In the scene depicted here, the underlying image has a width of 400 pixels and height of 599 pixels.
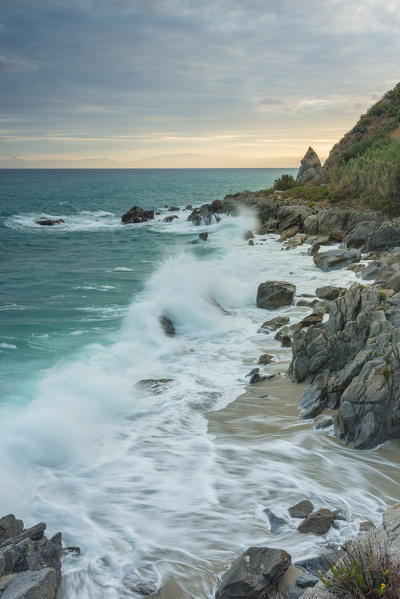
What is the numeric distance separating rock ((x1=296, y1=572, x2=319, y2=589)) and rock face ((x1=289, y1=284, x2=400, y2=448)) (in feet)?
11.4

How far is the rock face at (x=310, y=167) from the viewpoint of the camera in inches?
→ 2154

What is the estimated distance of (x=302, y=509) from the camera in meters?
6.59

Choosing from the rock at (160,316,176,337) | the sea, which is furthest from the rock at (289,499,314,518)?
the rock at (160,316,176,337)

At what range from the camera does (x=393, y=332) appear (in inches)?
370

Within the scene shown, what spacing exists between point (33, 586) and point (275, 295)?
14281mm

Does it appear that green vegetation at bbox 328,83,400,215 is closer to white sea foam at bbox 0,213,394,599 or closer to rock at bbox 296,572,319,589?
white sea foam at bbox 0,213,394,599

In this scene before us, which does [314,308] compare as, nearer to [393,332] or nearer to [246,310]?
[246,310]

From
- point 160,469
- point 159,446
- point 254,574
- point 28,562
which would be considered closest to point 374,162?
point 159,446

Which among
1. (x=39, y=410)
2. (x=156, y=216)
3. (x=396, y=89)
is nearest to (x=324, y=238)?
(x=39, y=410)

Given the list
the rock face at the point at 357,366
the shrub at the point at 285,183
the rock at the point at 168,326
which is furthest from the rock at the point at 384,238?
the shrub at the point at 285,183

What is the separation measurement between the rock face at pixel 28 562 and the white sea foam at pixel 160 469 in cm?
42

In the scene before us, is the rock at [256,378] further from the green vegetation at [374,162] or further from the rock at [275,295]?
the green vegetation at [374,162]

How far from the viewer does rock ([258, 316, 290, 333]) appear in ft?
49.8

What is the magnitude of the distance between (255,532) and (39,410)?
21.6ft
